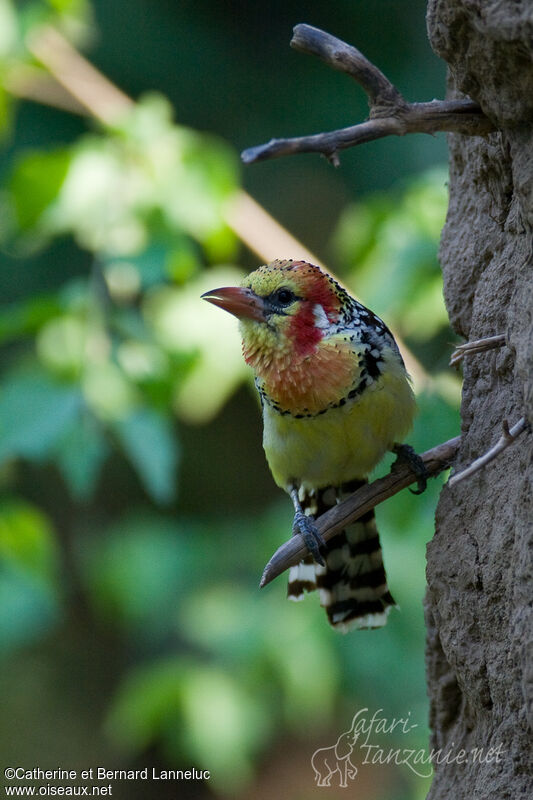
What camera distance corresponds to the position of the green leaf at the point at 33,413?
9.71 feet

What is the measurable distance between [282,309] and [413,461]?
51cm

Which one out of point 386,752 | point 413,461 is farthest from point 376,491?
point 386,752

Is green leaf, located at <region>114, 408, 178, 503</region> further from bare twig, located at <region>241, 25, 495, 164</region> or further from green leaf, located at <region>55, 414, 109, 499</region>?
bare twig, located at <region>241, 25, 495, 164</region>

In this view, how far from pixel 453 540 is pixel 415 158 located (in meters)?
3.78

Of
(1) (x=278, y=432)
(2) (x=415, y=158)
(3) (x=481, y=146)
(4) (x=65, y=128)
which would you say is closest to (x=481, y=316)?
(3) (x=481, y=146)

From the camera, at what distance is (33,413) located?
3078 mm

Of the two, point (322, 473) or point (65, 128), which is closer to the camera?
point (322, 473)

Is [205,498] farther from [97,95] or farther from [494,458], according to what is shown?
[494,458]

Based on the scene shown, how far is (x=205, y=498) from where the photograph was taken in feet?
21.5

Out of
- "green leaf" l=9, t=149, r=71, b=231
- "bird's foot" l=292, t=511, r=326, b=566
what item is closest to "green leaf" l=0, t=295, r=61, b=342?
"green leaf" l=9, t=149, r=71, b=231

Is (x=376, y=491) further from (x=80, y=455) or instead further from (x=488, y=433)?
(x=80, y=455)

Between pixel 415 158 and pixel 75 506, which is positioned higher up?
pixel 415 158

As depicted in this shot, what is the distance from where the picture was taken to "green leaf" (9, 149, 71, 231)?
11.4 feet

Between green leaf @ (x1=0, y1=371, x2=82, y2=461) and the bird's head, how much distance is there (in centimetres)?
80
